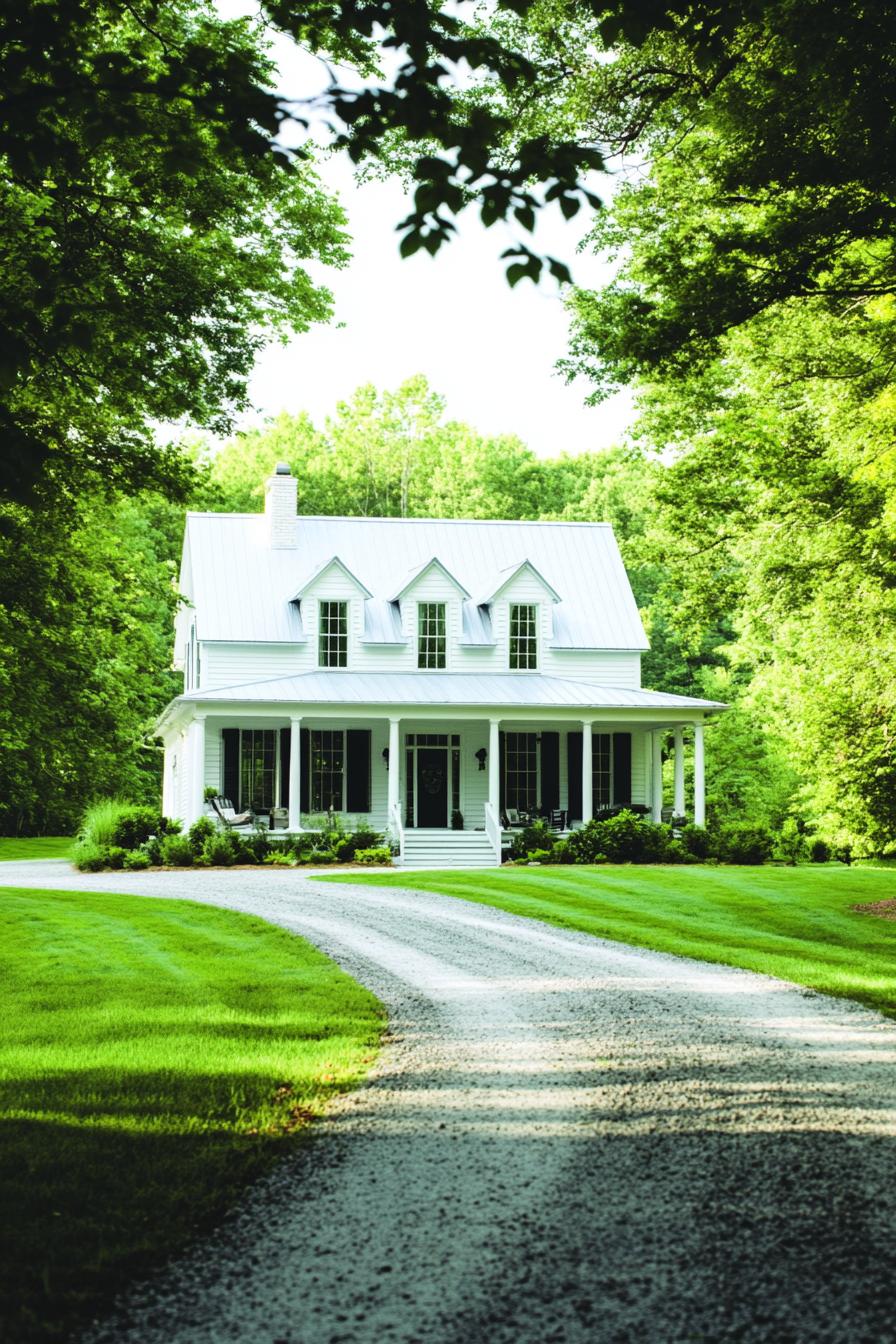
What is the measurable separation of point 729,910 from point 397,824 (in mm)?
11099

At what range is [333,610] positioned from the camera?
1112 inches

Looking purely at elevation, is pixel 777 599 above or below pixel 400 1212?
above

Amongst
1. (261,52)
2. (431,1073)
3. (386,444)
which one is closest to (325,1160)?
(431,1073)

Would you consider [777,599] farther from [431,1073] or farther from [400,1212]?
[400,1212]

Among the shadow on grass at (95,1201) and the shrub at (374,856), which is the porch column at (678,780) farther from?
the shadow on grass at (95,1201)

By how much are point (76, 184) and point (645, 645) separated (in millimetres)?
19572

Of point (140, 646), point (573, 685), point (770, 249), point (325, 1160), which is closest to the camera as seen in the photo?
point (325, 1160)

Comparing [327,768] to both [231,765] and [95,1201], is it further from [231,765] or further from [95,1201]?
[95,1201]

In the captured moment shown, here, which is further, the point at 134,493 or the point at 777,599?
the point at 777,599

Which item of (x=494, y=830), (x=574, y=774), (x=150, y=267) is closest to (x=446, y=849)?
(x=494, y=830)

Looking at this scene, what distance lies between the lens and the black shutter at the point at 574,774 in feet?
91.1

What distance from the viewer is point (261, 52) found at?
1308cm

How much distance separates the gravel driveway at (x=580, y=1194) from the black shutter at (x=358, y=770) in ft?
61.0

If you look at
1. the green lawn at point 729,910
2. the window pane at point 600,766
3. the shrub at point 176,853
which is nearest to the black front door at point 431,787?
the window pane at point 600,766
